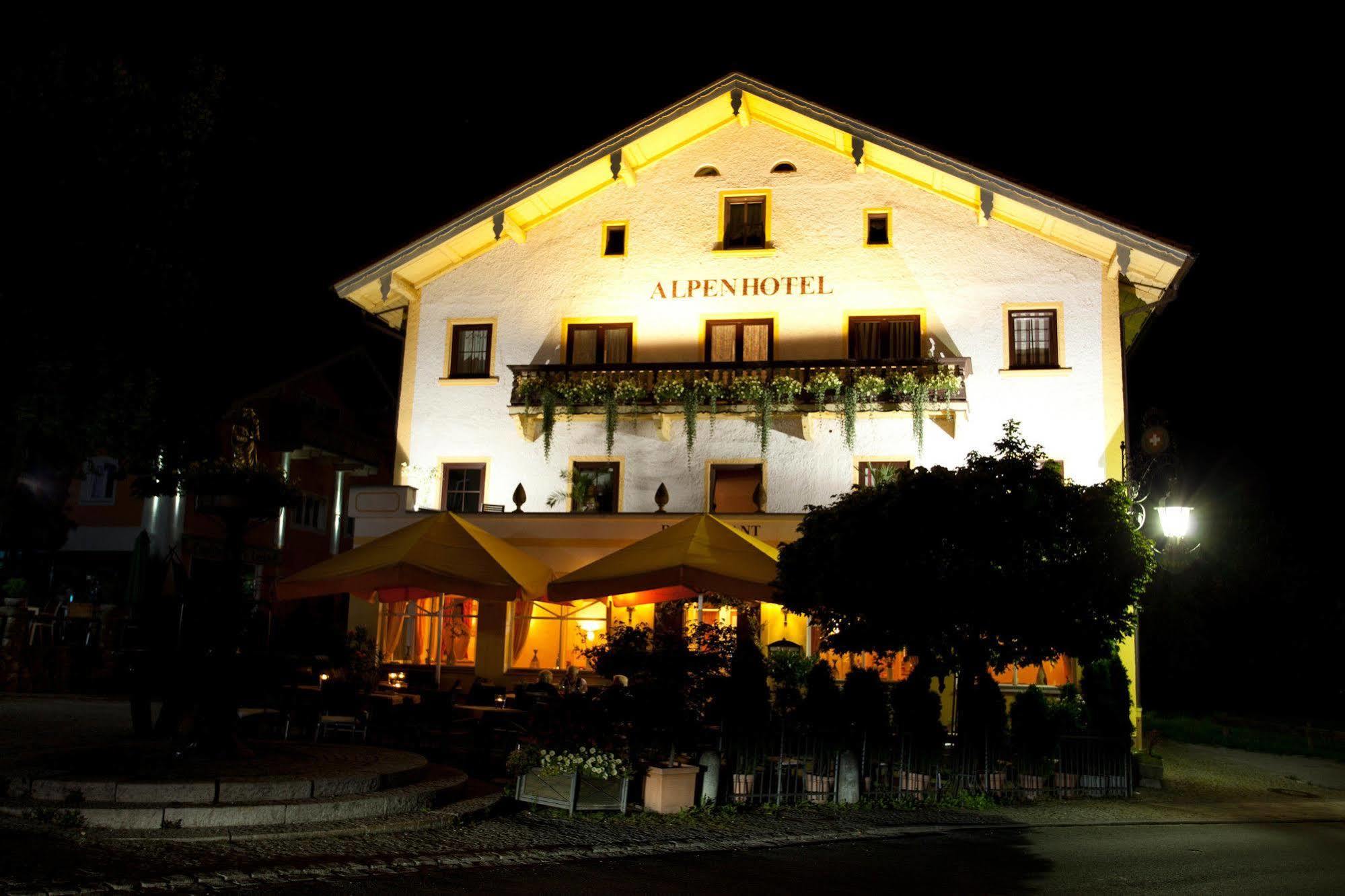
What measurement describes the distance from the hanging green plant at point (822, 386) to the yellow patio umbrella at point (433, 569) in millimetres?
6840

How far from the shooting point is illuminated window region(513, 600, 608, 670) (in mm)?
23109

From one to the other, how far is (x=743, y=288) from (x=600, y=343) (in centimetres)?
334

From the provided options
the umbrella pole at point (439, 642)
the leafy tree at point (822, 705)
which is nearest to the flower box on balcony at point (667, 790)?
the leafy tree at point (822, 705)

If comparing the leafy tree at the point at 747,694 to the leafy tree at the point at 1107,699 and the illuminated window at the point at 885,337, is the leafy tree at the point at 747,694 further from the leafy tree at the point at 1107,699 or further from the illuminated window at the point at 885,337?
the illuminated window at the point at 885,337

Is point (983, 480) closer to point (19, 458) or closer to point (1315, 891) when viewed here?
point (1315, 891)

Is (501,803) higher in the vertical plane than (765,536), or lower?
lower

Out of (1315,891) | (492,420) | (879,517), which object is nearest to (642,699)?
(879,517)

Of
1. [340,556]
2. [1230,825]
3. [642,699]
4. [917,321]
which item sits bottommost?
[1230,825]

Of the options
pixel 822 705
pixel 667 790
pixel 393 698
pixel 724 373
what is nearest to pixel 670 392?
pixel 724 373

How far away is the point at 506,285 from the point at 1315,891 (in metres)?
20.5

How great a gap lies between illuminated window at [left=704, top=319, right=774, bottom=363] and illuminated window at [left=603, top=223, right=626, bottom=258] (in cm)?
→ 270

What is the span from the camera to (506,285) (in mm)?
26516

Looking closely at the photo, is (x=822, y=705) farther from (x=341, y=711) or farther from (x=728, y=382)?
(x=728, y=382)

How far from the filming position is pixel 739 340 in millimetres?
25344
